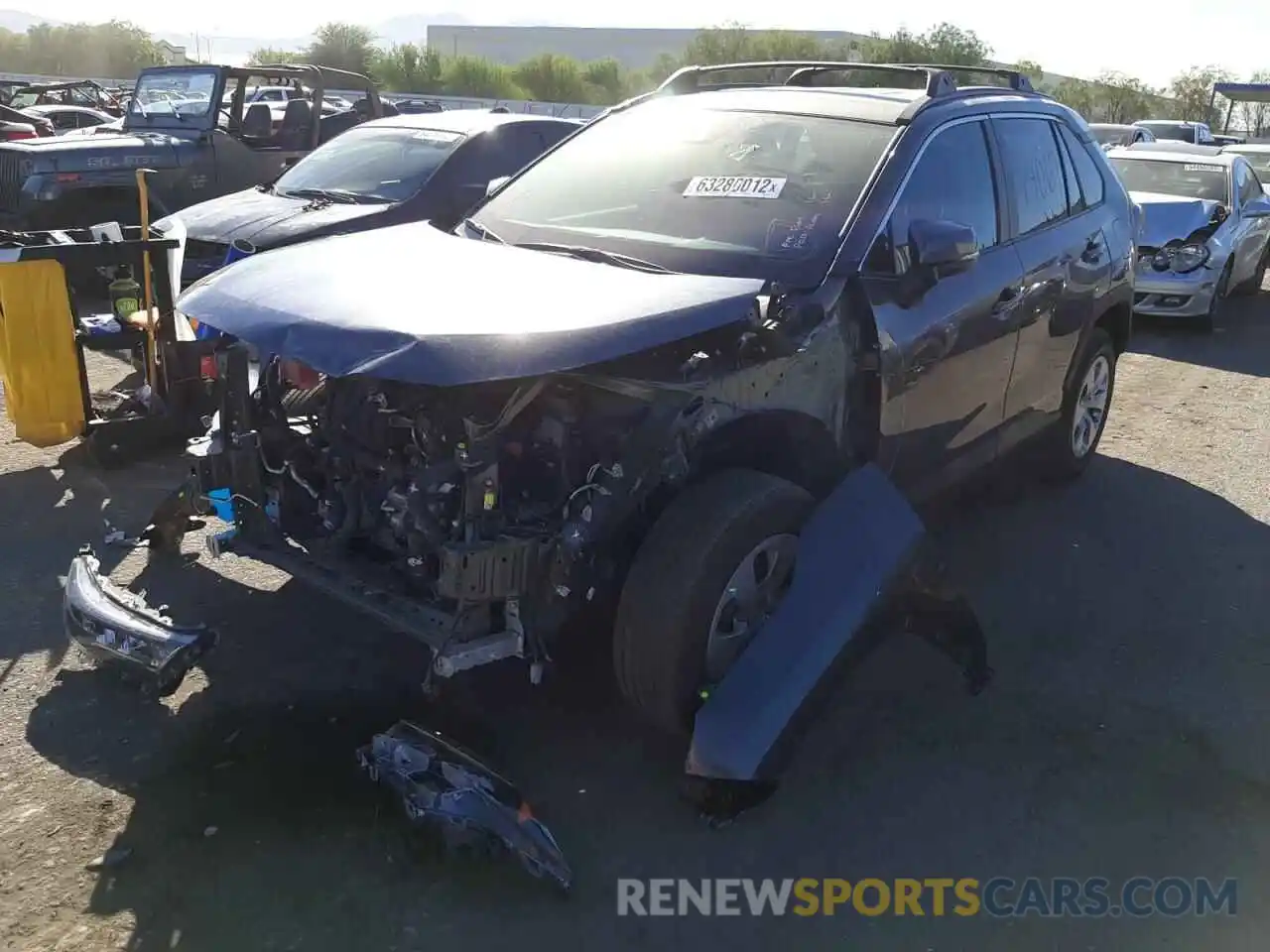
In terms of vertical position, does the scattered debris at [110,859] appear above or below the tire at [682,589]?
below

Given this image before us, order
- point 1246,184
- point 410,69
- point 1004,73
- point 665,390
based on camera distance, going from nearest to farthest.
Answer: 1. point 665,390
2. point 1004,73
3. point 1246,184
4. point 410,69

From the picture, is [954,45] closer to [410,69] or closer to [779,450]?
[410,69]

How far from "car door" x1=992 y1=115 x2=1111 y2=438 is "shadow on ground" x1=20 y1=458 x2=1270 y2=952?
105 centimetres

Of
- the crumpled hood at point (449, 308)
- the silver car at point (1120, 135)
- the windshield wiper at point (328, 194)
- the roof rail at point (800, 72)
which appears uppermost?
the roof rail at point (800, 72)

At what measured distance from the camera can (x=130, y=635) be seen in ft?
11.4

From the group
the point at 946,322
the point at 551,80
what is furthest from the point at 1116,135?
the point at 551,80

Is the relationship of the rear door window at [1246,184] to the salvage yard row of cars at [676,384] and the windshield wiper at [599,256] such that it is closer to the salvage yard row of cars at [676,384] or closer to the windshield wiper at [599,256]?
the salvage yard row of cars at [676,384]

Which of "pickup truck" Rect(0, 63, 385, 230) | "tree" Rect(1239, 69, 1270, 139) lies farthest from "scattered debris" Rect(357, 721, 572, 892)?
"tree" Rect(1239, 69, 1270, 139)

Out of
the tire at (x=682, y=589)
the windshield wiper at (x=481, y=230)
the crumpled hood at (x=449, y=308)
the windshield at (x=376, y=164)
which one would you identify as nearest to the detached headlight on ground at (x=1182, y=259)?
the windshield at (x=376, y=164)

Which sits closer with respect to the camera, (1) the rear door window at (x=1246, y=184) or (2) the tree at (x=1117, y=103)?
(1) the rear door window at (x=1246, y=184)

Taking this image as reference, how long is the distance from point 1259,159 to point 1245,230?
7267mm

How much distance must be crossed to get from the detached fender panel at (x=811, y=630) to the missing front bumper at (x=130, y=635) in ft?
5.24

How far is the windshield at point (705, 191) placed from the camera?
380cm

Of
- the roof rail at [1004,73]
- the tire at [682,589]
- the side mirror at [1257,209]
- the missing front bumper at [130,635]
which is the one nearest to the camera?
the tire at [682,589]
